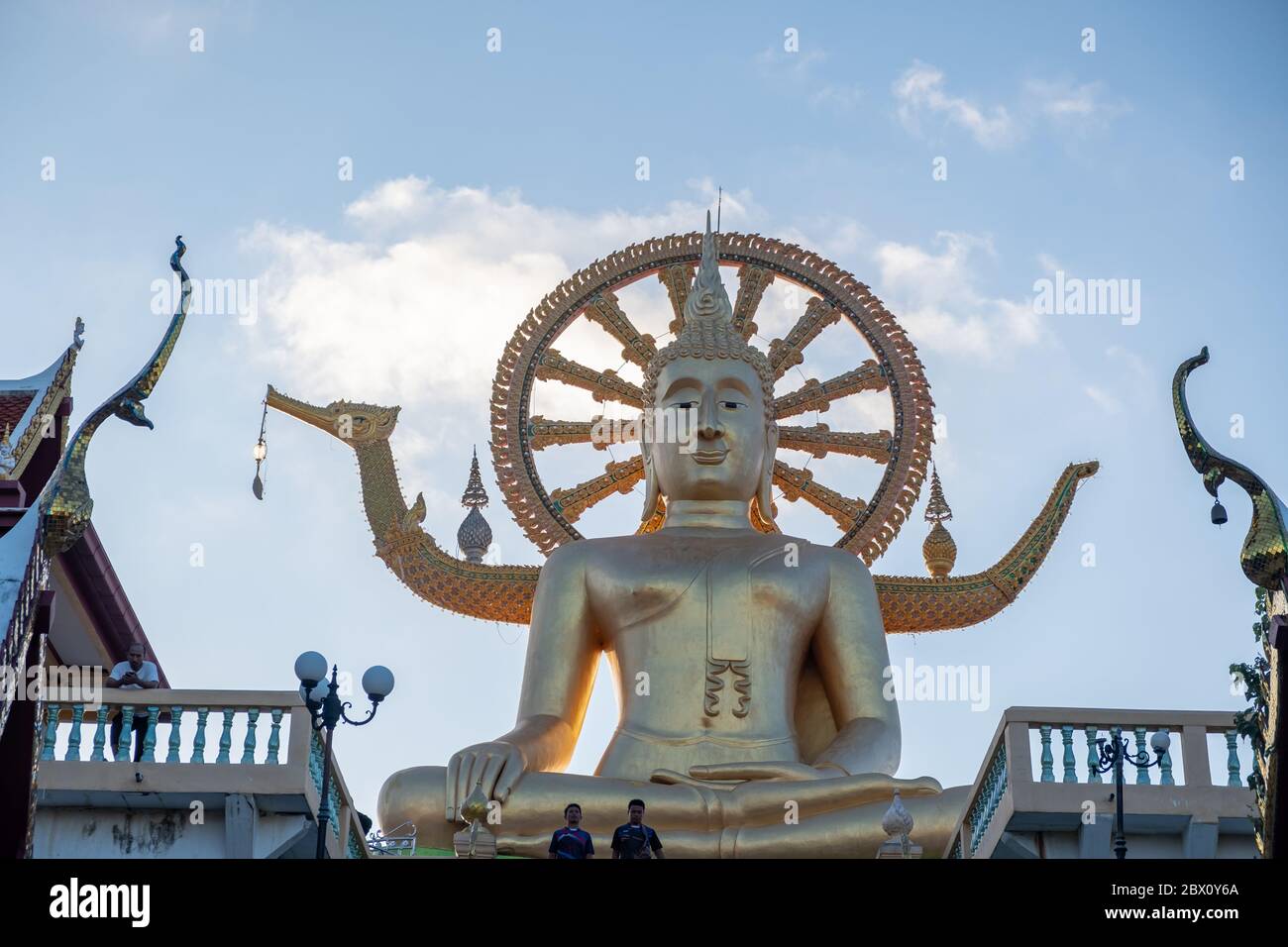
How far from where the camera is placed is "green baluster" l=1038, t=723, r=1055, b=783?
11.6 m

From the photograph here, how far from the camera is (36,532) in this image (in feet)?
31.7

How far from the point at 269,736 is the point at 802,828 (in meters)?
2.74

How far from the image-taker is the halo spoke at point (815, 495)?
15.6 m

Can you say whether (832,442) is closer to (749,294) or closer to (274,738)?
(749,294)

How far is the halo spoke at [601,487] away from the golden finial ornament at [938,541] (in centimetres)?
191

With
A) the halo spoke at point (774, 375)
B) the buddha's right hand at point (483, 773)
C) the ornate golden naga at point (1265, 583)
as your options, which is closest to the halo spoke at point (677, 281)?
the halo spoke at point (774, 375)

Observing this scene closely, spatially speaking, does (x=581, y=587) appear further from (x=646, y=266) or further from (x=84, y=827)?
(x=84, y=827)

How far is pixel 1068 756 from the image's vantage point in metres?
11.7

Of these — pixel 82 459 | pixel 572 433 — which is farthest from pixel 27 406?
pixel 82 459

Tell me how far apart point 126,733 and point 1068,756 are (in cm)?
462

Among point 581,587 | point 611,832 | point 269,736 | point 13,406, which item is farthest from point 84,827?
point 13,406

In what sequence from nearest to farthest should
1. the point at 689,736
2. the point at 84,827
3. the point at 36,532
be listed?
the point at 36,532, the point at 84,827, the point at 689,736

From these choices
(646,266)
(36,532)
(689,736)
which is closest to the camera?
(36,532)

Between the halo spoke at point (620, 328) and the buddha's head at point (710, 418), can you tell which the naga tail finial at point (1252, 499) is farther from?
the halo spoke at point (620, 328)
